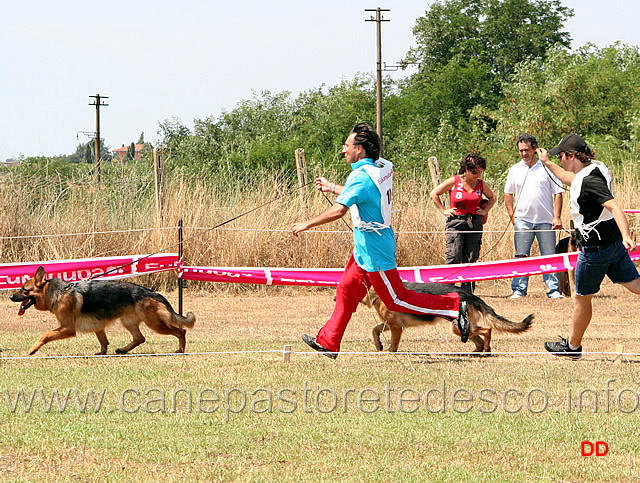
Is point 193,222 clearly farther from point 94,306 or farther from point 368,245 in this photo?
point 368,245

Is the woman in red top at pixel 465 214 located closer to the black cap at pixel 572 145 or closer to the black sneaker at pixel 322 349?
the black cap at pixel 572 145

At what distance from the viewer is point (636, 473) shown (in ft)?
13.7

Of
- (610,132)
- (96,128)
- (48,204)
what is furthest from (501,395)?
(96,128)

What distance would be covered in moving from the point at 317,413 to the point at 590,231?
2776 millimetres

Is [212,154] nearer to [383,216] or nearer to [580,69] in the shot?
[580,69]

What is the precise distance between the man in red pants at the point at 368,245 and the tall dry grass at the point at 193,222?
257 inches

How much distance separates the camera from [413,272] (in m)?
10.1

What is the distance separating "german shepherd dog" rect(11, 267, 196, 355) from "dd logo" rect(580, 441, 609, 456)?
13.6 feet

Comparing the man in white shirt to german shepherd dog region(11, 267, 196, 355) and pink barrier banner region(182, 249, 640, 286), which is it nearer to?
pink barrier banner region(182, 249, 640, 286)

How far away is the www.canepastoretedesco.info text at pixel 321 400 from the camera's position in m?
5.47

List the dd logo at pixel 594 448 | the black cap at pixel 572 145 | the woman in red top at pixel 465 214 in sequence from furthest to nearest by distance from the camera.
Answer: the woman in red top at pixel 465 214 < the black cap at pixel 572 145 < the dd logo at pixel 594 448

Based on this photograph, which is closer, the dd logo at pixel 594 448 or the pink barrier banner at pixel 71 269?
the dd logo at pixel 594 448

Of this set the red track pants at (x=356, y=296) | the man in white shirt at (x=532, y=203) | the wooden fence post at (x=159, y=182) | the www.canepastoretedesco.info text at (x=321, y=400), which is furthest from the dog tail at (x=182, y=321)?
the wooden fence post at (x=159, y=182)

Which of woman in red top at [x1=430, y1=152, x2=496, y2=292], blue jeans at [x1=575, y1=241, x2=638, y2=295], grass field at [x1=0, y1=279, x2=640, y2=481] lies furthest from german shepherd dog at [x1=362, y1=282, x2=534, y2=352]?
woman in red top at [x1=430, y1=152, x2=496, y2=292]
